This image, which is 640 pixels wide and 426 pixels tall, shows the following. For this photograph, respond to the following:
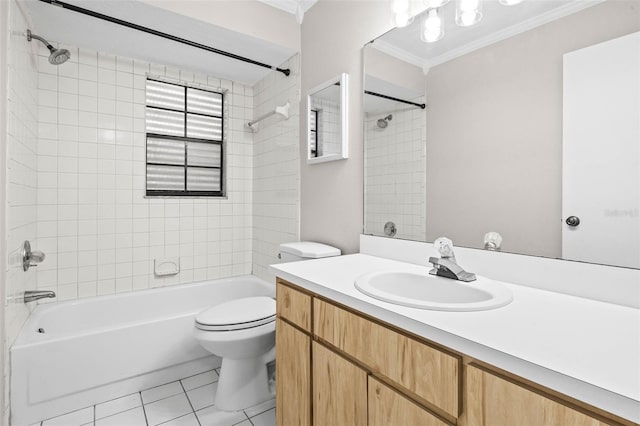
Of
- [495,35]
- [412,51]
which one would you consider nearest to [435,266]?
[495,35]

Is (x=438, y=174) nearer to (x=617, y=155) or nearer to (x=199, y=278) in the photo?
(x=617, y=155)

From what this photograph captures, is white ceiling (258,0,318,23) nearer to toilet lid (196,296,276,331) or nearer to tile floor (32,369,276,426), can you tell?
toilet lid (196,296,276,331)

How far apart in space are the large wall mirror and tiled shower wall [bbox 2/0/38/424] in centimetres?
189

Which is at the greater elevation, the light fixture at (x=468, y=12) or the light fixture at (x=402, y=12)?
the light fixture at (x=402, y=12)

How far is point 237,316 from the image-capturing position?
1.75m

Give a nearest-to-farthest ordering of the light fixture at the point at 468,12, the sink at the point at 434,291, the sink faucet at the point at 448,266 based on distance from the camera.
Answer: the sink at the point at 434,291
the sink faucet at the point at 448,266
the light fixture at the point at 468,12

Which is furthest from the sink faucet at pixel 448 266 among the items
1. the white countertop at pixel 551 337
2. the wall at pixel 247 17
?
the wall at pixel 247 17

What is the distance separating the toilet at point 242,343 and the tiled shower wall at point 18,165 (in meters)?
0.91

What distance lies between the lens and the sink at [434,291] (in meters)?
0.84

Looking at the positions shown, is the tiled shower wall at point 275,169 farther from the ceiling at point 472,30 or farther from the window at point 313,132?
the ceiling at point 472,30

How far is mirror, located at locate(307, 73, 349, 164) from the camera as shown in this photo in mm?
1864

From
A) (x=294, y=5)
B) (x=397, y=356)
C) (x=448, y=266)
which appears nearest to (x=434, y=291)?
(x=448, y=266)

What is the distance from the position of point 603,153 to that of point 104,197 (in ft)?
9.50

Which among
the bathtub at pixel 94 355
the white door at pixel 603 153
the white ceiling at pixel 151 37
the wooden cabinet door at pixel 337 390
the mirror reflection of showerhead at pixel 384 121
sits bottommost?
the bathtub at pixel 94 355
